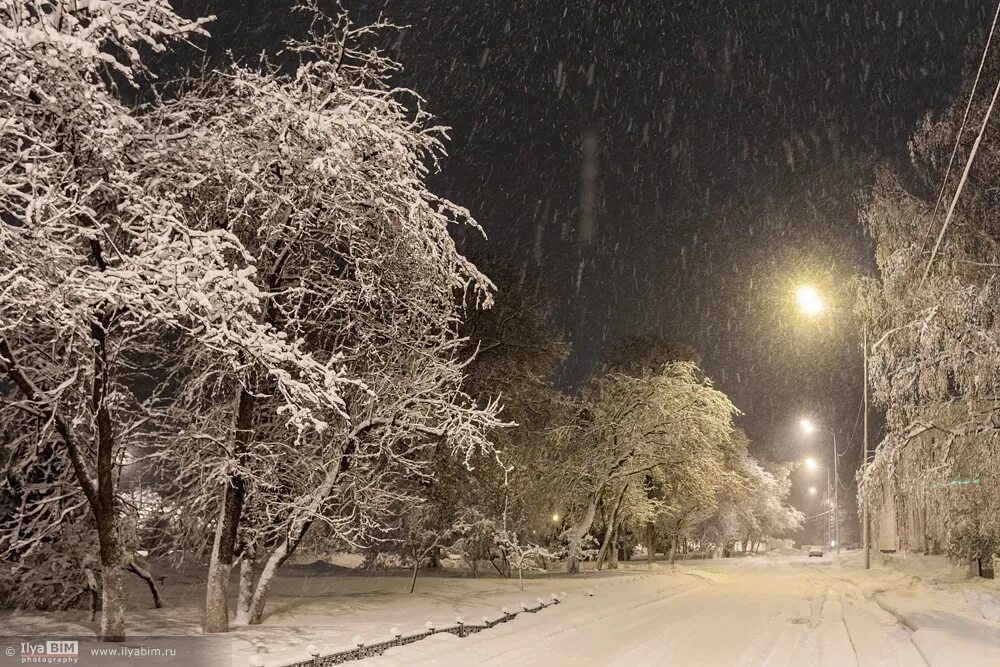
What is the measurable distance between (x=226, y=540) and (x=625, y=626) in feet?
24.1

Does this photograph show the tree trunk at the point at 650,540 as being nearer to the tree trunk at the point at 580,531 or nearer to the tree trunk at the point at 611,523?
the tree trunk at the point at 611,523

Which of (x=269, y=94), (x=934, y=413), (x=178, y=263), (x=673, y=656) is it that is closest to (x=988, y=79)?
(x=934, y=413)

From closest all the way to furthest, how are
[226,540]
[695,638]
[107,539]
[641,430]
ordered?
[107,539], [226,540], [695,638], [641,430]

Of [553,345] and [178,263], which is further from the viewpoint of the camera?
[553,345]

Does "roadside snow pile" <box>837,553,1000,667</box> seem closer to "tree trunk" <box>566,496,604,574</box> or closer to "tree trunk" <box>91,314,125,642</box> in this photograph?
"tree trunk" <box>566,496,604,574</box>

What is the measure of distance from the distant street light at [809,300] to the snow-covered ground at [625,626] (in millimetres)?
7900

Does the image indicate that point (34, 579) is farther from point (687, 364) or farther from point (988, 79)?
point (687, 364)

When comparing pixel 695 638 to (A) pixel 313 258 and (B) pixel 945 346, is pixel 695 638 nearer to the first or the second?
(B) pixel 945 346

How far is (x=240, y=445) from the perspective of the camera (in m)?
12.5

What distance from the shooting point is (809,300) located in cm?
2244

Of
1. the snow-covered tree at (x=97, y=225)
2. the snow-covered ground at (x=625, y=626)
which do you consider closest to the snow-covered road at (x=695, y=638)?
the snow-covered ground at (x=625, y=626)

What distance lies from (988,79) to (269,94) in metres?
13.3

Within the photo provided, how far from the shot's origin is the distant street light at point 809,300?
22.3 meters

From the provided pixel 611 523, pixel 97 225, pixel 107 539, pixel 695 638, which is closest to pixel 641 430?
pixel 611 523
